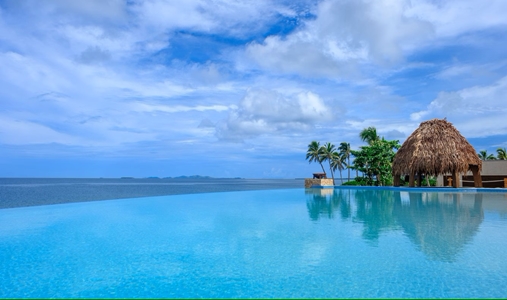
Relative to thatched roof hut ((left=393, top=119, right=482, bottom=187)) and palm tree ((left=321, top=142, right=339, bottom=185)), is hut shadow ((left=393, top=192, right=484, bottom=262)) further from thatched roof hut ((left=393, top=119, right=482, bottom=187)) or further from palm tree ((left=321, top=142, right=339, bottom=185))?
palm tree ((left=321, top=142, right=339, bottom=185))

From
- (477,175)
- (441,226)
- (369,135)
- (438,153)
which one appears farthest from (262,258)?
(369,135)

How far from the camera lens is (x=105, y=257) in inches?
298

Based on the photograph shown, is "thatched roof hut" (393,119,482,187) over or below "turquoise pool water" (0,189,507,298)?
over

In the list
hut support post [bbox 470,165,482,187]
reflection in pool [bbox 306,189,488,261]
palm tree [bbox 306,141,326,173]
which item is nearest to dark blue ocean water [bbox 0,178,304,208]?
palm tree [bbox 306,141,326,173]

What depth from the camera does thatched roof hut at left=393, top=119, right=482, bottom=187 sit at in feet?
77.5

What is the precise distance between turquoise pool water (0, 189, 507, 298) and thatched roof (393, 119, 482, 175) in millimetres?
11666

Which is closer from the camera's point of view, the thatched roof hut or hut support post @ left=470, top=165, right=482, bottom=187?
the thatched roof hut

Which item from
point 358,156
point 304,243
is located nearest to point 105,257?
point 304,243

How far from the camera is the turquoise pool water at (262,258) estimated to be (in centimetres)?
547

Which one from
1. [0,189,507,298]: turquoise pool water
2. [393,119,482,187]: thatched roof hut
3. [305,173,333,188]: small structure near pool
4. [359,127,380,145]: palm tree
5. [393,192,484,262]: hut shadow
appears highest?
[359,127,380,145]: palm tree

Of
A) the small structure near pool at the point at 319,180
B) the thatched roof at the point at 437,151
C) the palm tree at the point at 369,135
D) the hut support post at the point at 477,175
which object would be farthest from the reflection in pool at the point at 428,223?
the palm tree at the point at 369,135

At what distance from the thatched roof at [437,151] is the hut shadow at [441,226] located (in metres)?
8.61

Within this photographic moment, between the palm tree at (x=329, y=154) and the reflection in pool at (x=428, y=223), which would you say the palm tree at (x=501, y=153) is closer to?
the palm tree at (x=329, y=154)

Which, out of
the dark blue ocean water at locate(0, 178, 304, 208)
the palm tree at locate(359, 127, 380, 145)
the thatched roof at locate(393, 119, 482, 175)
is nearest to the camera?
the thatched roof at locate(393, 119, 482, 175)
